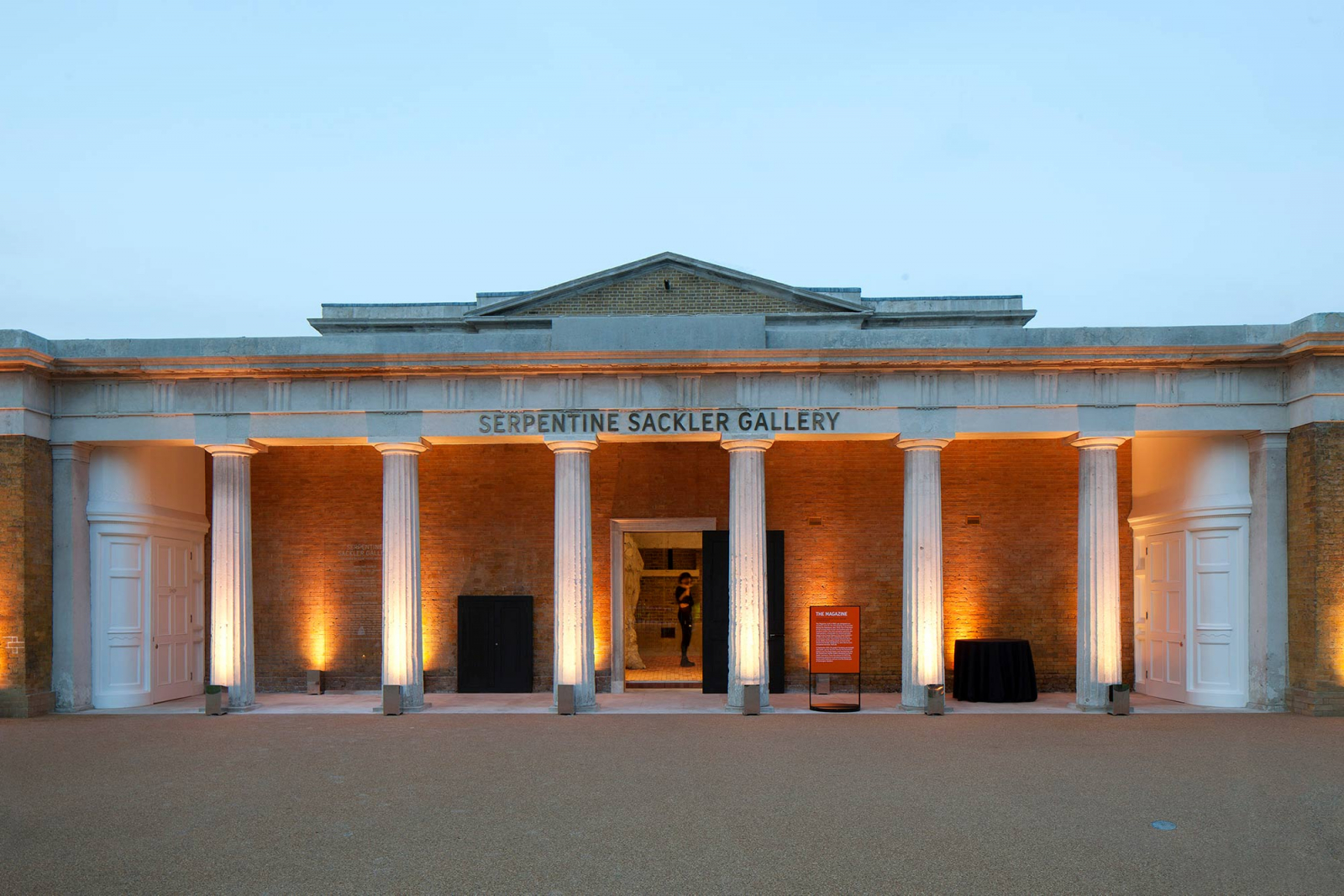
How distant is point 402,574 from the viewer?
1530cm

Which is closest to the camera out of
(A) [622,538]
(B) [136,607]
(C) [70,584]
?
(C) [70,584]

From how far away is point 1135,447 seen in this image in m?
17.3

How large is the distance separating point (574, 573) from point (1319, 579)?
10.9 meters

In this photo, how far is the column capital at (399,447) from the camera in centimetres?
1526

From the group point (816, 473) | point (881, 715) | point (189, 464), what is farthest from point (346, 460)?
point (881, 715)

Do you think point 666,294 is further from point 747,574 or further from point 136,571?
point 136,571

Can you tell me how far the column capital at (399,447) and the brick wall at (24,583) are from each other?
16.7 feet

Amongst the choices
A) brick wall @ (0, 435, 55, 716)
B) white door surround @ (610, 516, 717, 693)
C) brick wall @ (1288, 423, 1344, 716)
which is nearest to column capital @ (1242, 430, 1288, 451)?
brick wall @ (1288, 423, 1344, 716)

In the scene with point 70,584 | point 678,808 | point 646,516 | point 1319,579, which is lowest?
point 678,808

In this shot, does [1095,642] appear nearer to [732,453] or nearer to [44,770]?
[732,453]

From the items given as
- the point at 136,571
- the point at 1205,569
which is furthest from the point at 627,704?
the point at 1205,569

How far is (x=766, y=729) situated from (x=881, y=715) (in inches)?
88.6

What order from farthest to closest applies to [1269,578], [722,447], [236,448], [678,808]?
[722,447] → [236,448] → [1269,578] → [678,808]

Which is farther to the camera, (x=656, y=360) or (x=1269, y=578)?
(x=656, y=360)
